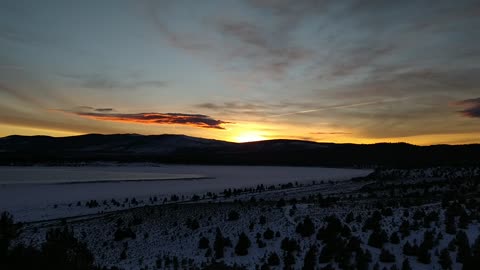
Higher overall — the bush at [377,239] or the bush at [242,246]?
the bush at [377,239]

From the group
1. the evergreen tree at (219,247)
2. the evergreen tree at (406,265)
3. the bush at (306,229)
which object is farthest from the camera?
the bush at (306,229)

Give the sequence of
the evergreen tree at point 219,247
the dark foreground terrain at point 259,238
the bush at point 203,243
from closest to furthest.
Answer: the dark foreground terrain at point 259,238
the evergreen tree at point 219,247
the bush at point 203,243

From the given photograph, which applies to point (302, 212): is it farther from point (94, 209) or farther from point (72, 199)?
point (72, 199)

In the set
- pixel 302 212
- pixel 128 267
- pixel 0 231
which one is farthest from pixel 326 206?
pixel 0 231

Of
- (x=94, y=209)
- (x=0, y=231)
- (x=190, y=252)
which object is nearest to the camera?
(x=0, y=231)

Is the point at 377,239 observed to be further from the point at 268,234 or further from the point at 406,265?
the point at 268,234

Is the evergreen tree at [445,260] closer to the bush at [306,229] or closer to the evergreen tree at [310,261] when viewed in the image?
the evergreen tree at [310,261]

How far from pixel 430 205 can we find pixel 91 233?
16649 mm

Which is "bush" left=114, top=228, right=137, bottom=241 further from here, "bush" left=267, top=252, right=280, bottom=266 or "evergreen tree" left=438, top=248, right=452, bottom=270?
"evergreen tree" left=438, top=248, right=452, bottom=270

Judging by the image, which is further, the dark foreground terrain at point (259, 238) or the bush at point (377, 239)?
the bush at point (377, 239)

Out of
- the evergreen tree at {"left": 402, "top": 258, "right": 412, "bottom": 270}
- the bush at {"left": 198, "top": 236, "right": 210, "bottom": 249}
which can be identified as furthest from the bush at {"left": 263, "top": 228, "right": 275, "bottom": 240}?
the evergreen tree at {"left": 402, "top": 258, "right": 412, "bottom": 270}

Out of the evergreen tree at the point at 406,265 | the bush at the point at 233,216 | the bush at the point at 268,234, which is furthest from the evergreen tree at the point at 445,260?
the bush at the point at 233,216

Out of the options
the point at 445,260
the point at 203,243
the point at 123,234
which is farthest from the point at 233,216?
the point at 445,260

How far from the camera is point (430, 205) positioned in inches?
779
